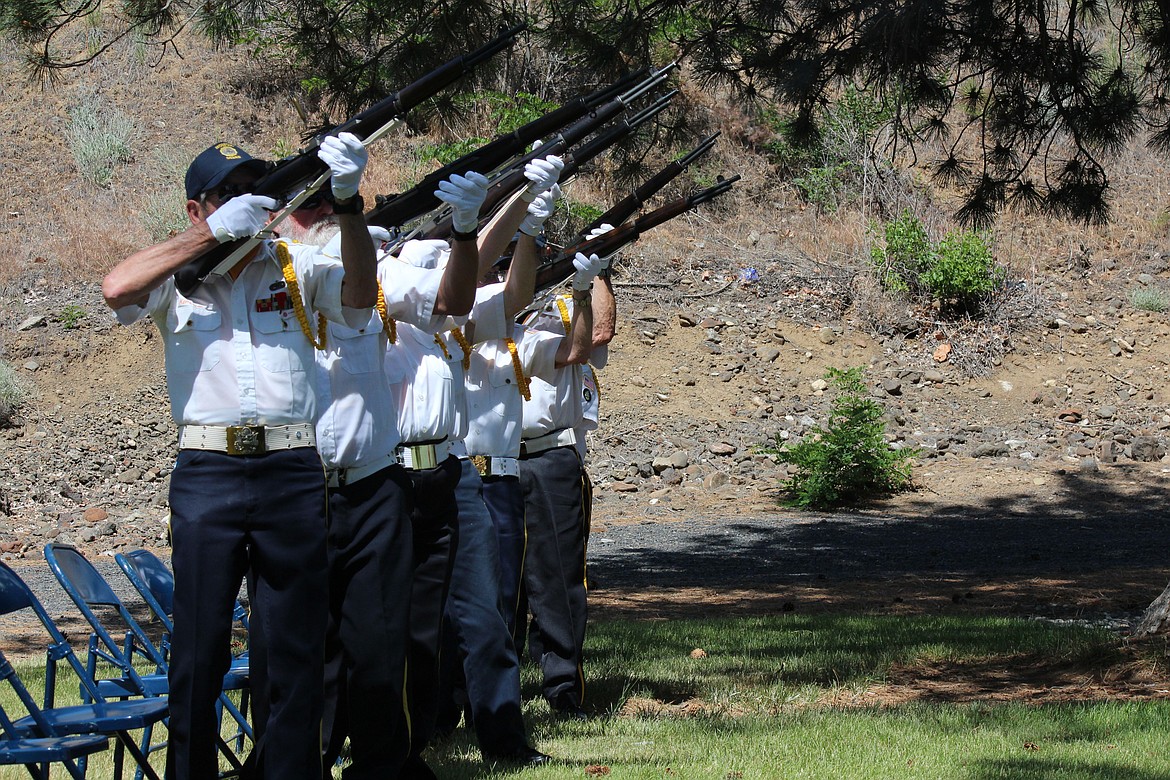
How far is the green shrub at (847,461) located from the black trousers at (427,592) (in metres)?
10.4

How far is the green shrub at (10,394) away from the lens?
16656 millimetres

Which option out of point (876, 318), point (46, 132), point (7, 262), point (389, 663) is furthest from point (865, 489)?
point (46, 132)

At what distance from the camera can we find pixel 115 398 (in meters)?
17.0

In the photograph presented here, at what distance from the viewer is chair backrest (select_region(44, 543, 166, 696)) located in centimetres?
454

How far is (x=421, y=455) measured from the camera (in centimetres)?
488

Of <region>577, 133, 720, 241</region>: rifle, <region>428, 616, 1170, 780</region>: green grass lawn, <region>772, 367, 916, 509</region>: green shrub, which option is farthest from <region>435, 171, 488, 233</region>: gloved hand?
<region>772, 367, 916, 509</region>: green shrub

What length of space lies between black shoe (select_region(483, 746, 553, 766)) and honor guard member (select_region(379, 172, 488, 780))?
0.51 meters

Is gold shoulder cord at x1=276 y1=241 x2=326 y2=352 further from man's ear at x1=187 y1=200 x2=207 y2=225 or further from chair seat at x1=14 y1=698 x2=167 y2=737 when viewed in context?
chair seat at x1=14 y1=698 x2=167 y2=737

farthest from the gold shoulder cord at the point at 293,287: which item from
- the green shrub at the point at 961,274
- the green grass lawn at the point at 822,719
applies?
the green shrub at the point at 961,274

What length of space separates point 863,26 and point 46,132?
63.4 ft

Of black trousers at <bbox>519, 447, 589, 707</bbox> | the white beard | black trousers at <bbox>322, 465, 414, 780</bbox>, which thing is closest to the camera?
black trousers at <bbox>322, 465, 414, 780</bbox>

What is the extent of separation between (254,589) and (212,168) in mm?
1301

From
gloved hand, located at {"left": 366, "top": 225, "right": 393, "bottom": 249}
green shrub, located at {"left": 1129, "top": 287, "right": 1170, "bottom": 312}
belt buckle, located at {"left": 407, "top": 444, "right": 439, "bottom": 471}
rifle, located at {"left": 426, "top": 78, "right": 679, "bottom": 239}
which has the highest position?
green shrub, located at {"left": 1129, "top": 287, "right": 1170, "bottom": 312}

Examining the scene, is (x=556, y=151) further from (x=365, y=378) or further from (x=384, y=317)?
(x=365, y=378)
